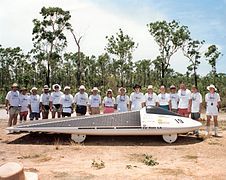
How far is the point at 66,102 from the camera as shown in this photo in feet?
37.3

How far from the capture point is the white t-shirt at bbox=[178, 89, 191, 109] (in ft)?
36.5

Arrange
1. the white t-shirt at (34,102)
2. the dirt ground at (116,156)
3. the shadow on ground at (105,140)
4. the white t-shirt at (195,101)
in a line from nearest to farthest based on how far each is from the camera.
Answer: the dirt ground at (116,156), the shadow on ground at (105,140), the white t-shirt at (195,101), the white t-shirt at (34,102)

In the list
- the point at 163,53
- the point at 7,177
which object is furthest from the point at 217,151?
the point at 163,53

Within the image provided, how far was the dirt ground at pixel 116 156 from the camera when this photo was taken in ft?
22.1

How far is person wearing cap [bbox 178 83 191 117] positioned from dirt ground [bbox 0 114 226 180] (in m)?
0.91

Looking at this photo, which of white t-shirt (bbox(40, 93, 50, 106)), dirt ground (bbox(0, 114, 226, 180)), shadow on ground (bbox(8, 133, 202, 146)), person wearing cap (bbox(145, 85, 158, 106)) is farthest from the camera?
white t-shirt (bbox(40, 93, 50, 106))

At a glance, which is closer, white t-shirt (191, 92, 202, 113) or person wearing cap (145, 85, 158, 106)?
white t-shirt (191, 92, 202, 113)

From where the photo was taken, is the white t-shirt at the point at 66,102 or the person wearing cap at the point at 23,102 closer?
the white t-shirt at the point at 66,102

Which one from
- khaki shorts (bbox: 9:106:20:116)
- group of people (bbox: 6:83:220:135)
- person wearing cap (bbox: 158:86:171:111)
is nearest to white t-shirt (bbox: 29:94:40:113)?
group of people (bbox: 6:83:220:135)

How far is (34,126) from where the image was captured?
9734 mm

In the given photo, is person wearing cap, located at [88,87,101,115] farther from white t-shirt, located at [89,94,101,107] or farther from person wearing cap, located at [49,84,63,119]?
person wearing cap, located at [49,84,63,119]

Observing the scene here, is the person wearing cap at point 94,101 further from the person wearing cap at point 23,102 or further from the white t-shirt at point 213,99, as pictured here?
the white t-shirt at point 213,99

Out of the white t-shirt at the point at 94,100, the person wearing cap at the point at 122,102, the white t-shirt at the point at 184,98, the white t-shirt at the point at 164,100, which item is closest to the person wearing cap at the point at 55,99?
the white t-shirt at the point at 94,100

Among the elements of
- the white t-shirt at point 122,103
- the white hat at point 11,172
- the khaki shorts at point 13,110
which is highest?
the white t-shirt at point 122,103
